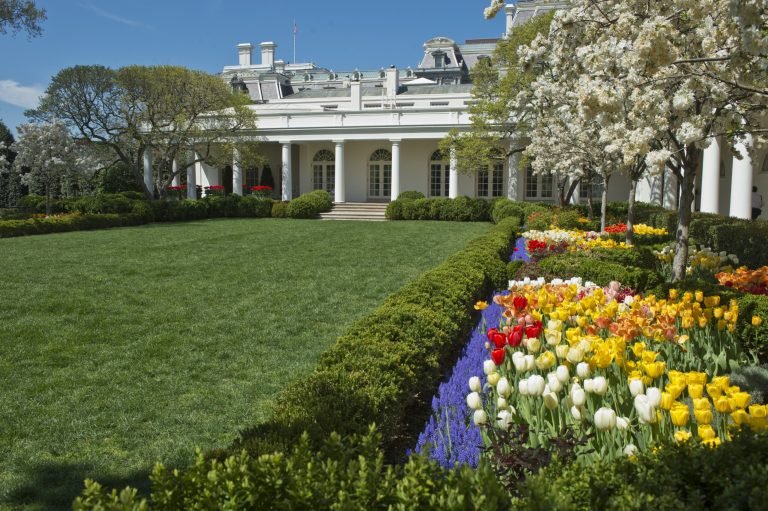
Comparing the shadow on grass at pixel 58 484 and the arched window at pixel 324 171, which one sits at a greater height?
the arched window at pixel 324 171

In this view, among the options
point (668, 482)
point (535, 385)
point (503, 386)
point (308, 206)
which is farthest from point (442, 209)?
point (668, 482)

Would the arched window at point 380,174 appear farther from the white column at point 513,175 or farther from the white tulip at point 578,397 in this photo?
the white tulip at point 578,397

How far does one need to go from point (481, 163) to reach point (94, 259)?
17.1 meters

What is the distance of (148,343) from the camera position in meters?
6.29

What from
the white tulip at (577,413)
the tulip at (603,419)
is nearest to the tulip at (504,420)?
the white tulip at (577,413)

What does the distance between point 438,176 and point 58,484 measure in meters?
31.2

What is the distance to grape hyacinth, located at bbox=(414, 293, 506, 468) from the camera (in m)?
3.34

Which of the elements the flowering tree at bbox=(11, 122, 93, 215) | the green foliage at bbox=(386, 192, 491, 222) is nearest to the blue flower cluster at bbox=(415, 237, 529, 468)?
the green foliage at bbox=(386, 192, 491, 222)

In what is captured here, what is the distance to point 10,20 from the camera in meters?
15.6

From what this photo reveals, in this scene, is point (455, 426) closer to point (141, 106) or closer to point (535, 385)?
point (535, 385)

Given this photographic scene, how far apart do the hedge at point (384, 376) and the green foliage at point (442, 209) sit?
18949mm

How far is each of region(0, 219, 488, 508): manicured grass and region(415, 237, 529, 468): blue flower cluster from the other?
140 centimetres

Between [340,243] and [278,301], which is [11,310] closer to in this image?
[278,301]

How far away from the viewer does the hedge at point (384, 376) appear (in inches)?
123
